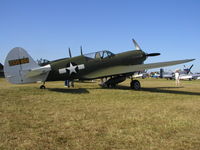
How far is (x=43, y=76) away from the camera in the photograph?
35.2 ft

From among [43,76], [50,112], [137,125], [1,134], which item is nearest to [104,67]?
[43,76]

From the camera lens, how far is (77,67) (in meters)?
11.7

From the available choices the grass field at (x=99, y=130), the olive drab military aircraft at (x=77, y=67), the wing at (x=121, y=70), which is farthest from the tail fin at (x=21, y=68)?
the grass field at (x=99, y=130)

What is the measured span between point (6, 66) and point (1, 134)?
721cm

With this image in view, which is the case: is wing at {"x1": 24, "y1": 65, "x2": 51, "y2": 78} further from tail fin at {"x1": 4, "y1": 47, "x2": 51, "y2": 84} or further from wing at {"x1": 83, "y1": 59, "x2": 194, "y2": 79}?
wing at {"x1": 83, "y1": 59, "x2": 194, "y2": 79}

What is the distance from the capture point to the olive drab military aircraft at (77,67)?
33.7 ft

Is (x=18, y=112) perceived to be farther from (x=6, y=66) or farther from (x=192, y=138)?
(x=6, y=66)

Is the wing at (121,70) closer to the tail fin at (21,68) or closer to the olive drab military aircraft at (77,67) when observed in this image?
the olive drab military aircraft at (77,67)

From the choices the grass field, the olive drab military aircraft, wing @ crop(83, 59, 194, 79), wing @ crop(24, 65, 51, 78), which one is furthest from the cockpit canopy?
the grass field

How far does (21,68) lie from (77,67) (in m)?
2.94

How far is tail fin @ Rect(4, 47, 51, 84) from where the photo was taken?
1014 cm

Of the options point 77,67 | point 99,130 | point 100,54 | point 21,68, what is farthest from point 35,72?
point 99,130

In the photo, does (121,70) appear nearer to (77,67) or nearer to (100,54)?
(100,54)

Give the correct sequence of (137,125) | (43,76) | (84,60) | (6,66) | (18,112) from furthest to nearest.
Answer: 1. (84,60)
2. (43,76)
3. (6,66)
4. (18,112)
5. (137,125)
